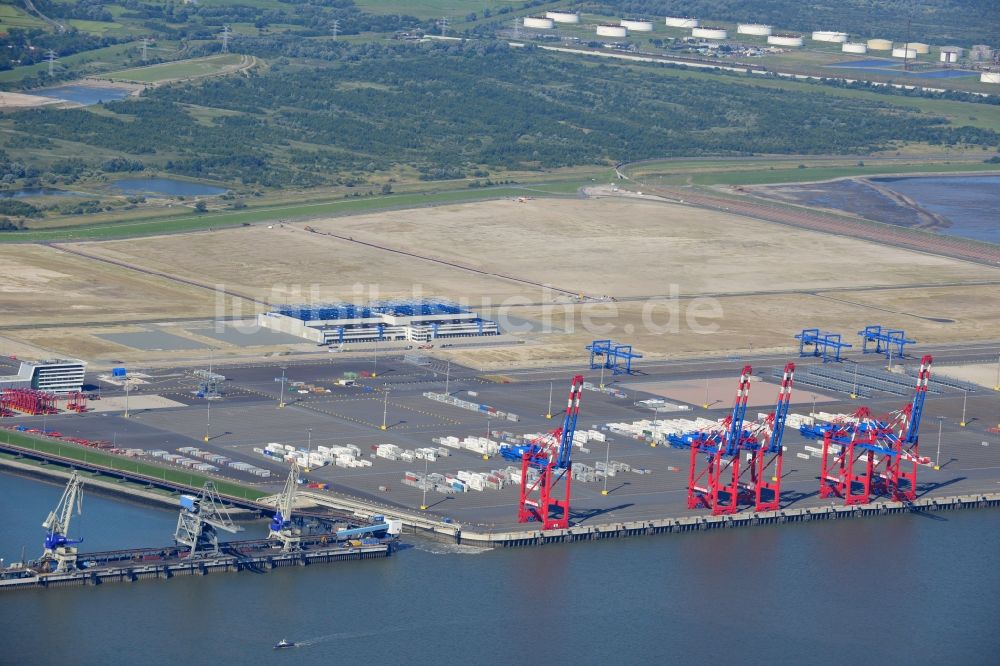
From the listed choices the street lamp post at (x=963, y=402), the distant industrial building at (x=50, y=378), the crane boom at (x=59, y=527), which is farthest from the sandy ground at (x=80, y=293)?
the street lamp post at (x=963, y=402)

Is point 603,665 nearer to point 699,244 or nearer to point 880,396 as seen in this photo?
point 880,396

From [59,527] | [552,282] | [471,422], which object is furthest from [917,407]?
[552,282]

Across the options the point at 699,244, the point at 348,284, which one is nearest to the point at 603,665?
the point at 348,284

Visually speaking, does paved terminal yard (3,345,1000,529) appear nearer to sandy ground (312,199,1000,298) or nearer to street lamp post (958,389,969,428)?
street lamp post (958,389,969,428)

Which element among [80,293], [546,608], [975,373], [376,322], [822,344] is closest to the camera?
[546,608]

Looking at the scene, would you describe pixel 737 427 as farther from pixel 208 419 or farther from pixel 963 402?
pixel 963 402

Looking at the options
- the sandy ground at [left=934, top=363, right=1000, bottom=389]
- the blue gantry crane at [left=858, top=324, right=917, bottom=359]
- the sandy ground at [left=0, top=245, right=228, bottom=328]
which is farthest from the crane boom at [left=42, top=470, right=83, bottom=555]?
the blue gantry crane at [left=858, top=324, right=917, bottom=359]
